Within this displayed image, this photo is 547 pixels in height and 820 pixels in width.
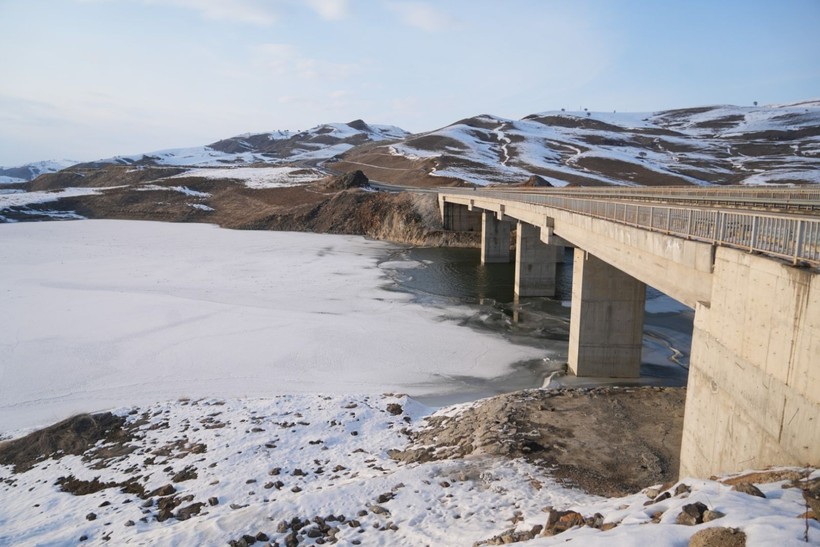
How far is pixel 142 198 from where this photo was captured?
77938 millimetres

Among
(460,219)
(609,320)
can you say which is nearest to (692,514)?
(609,320)

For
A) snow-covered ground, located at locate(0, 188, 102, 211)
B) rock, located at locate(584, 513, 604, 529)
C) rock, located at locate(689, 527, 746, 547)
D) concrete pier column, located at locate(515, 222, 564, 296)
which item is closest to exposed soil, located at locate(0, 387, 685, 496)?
rock, located at locate(584, 513, 604, 529)

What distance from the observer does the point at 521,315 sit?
2908cm

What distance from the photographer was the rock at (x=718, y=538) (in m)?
5.10

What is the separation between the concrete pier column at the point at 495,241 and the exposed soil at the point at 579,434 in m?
29.4

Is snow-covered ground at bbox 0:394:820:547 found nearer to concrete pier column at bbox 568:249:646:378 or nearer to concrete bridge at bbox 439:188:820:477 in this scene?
concrete bridge at bbox 439:188:820:477

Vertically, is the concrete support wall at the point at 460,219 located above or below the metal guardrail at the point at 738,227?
below

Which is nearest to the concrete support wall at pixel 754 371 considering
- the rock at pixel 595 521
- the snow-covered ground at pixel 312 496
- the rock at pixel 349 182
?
the snow-covered ground at pixel 312 496

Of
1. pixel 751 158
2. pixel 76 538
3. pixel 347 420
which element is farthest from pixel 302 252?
pixel 751 158

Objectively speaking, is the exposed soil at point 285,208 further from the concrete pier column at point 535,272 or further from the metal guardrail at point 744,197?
the metal guardrail at point 744,197

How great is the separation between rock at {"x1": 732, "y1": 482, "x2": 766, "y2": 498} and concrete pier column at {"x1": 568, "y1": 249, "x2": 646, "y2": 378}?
13065 millimetres

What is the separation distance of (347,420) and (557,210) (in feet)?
48.0

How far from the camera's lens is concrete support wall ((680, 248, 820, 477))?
23.2ft

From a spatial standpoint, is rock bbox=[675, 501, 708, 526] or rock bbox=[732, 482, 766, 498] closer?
rock bbox=[675, 501, 708, 526]
